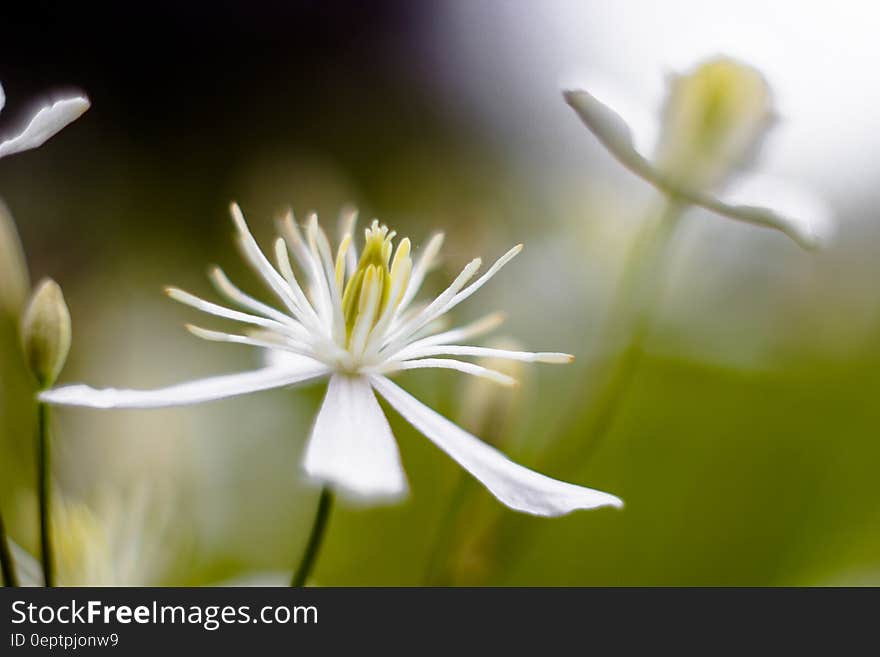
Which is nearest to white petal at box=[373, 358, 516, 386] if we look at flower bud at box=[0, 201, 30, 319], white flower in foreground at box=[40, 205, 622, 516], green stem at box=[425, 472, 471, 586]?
white flower in foreground at box=[40, 205, 622, 516]

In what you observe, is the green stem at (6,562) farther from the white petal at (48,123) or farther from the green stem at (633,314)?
the green stem at (633,314)

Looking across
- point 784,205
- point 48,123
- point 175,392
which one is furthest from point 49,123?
point 784,205

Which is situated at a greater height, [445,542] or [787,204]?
[787,204]

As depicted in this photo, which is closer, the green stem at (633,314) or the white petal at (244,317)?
the white petal at (244,317)

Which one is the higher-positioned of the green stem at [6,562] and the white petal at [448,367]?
the white petal at [448,367]

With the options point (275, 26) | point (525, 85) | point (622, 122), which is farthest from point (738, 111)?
point (275, 26)

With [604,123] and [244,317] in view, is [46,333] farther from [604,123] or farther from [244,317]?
[604,123]

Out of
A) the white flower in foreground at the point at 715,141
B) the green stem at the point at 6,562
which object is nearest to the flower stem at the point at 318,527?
the green stem at the point at 6,562
